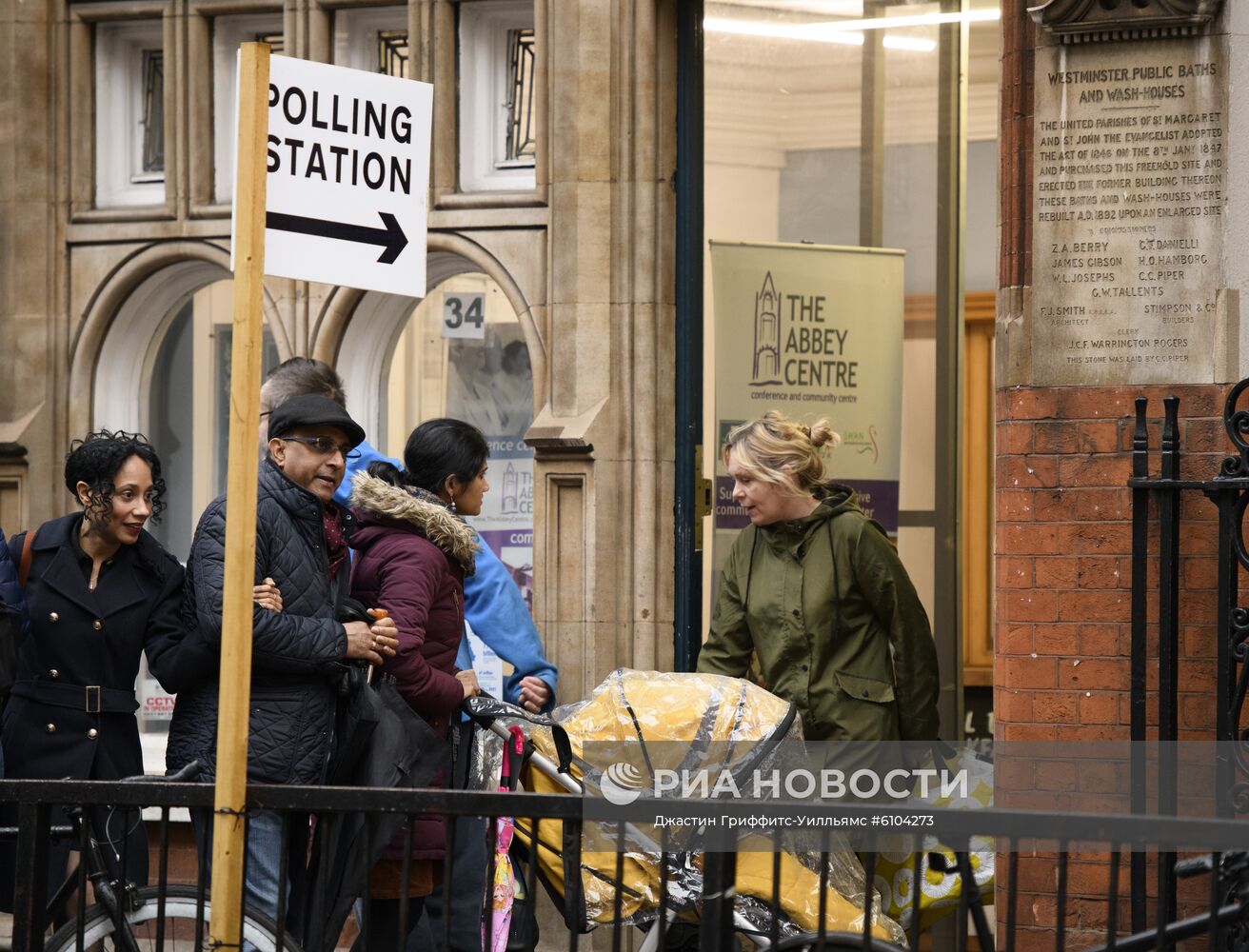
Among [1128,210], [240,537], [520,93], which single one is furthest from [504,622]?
[520,93]

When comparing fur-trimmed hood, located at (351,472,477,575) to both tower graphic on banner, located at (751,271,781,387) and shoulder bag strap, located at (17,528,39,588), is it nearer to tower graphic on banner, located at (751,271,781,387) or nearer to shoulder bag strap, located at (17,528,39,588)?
shoulder bag strap, located at (17,528,39,588)

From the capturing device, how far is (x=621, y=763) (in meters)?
5.30

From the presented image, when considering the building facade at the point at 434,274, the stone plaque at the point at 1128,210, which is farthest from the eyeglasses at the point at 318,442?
the stone plaque at the point at 1128,210

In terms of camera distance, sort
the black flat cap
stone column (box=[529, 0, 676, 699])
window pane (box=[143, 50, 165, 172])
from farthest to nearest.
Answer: window pane (box=[143, 50, 165, 172]) → stone column (box=[529, 0, 676, 699]) → the black flat cap

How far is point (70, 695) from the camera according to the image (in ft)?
18.1

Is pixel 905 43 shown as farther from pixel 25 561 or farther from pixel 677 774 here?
pixel 25 561

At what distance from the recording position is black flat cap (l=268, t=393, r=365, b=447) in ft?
17.2

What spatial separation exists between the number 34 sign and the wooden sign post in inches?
153

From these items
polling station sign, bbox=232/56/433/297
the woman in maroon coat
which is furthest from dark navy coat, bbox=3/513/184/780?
polling station sign, bbox=232/56/433/297

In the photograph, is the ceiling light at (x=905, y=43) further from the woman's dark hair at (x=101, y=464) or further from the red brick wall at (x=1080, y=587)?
the woman's dark hair at (x=101, y=464)

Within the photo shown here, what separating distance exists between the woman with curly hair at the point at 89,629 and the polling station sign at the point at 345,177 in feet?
4.55

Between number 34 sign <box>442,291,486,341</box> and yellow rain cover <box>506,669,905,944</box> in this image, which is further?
number 34 sign <box>442,291,486,341</box>

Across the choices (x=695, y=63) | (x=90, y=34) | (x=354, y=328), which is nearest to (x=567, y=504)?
(x=354, y=328)

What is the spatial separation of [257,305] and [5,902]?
2.42 meters
